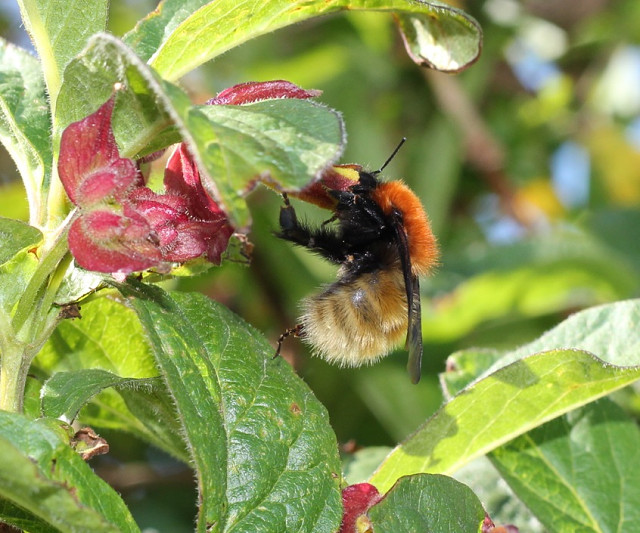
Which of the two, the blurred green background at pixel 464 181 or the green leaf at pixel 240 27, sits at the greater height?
the green leaf at pixel 240 27

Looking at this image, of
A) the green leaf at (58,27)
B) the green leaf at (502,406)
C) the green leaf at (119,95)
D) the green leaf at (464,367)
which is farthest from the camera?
the green leaf at (464,367)

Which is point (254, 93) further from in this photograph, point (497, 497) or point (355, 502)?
point (497, 497)

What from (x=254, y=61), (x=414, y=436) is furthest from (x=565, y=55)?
(x=414, y=436)

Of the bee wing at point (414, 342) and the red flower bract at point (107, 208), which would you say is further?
the bee wing at point (414, 342)

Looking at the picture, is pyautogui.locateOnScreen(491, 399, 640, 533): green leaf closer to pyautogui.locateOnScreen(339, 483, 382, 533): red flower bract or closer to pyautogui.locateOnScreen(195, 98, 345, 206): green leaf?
pyautogui.locateOnScreen(339, 483, 382, 533): red flower bract

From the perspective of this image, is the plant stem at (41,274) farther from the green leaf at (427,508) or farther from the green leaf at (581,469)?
the green leaf at (581,469)

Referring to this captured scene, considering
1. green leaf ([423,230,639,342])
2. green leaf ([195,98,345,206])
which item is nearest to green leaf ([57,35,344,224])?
green leaf ([195,98,345,206])

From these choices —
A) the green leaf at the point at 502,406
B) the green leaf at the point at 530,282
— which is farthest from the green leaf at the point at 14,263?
the green leaf at the point at 530,282

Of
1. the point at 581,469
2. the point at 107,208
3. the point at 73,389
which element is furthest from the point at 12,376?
the point at 581,469
